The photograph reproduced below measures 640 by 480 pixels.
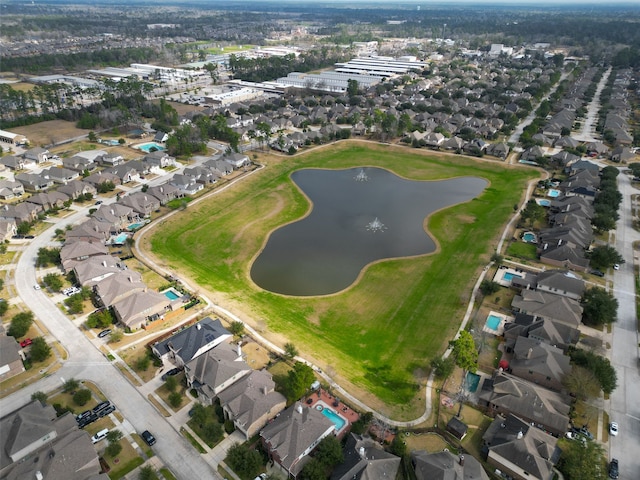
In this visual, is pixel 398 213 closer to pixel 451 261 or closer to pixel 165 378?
pixel 451 261

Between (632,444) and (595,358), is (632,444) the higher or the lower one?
the lower one

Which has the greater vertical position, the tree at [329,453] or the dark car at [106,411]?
the tree at [329,453]

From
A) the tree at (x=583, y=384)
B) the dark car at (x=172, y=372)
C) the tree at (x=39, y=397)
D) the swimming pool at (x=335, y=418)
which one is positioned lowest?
the dark car at (x=172, y=372)

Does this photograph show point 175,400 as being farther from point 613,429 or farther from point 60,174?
point 60,174

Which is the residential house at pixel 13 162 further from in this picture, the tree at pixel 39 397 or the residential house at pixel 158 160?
the tree at pixel 39 397

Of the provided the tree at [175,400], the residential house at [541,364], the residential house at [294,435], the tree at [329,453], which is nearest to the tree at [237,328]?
the tree at [175,400]

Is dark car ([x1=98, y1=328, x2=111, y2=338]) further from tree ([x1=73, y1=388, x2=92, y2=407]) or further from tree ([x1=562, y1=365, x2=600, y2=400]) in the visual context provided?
tree ([x1=562, y1=365, x2=600, y2=400])

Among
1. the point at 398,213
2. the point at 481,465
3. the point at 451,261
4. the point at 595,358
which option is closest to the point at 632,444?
the point at 595,358
